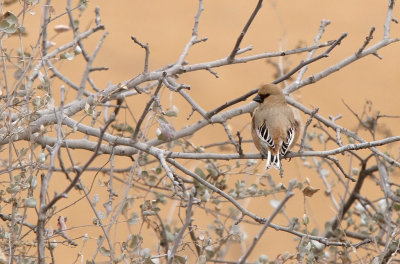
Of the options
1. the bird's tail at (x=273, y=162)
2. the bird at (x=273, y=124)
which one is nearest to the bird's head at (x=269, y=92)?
the bird at (x=273, y=124)

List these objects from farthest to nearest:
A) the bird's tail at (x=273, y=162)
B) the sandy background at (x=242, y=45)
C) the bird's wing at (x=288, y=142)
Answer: the sandy background at (x=242, y=45) → the bird's wing at (x=288, y=142) → the bird's tail at (x=273, y=162)

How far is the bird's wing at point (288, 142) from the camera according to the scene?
14.3 feet

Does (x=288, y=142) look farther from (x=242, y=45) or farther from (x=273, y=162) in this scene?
(x=242, y=45)

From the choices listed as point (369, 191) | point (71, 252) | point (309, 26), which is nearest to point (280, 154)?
point (71, 252)

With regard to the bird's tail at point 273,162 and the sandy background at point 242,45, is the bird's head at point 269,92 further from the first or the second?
the sandy background at point 242,45

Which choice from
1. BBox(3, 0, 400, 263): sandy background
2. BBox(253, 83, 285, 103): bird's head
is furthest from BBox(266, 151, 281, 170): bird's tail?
BBox(3, 0, 400, 263): sandy background

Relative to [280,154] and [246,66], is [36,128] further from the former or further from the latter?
[246,66]

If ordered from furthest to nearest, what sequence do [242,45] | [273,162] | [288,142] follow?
[242,45]
[288,142]
[273,162]

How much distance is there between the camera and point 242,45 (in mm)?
11617

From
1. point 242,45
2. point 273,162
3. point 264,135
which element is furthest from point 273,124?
point 242,45

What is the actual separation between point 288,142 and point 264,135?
0.14 meters

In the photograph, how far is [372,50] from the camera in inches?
155

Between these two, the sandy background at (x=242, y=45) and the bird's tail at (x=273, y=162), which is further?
the sandy background at (x=242, y=45)

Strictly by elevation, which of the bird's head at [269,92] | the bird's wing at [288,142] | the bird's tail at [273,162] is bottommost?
the bird's tail at [273,162]
